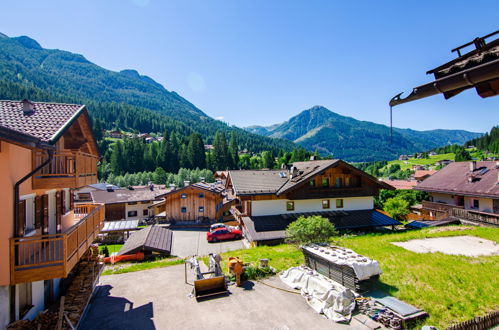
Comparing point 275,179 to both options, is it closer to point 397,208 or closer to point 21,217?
point 21,217

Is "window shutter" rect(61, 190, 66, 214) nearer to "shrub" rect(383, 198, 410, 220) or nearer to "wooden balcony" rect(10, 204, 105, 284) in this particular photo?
"wooden balcony" rect(10, 204, 105, 284)

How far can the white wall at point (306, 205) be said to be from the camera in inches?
1013

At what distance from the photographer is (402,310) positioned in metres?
9.51

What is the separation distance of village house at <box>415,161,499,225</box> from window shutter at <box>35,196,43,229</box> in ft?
118

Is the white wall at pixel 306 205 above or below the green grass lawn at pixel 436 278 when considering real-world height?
above

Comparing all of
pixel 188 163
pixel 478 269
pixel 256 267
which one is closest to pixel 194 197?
pixel 256 267

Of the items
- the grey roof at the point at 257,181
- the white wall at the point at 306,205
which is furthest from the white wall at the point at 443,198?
the grey roof at the point at 257,181

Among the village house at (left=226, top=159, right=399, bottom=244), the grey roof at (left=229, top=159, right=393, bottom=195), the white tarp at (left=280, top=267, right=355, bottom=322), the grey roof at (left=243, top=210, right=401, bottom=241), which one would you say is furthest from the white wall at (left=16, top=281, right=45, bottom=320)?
the grey roof at (left=229, top=159, right=393, bottom=195)

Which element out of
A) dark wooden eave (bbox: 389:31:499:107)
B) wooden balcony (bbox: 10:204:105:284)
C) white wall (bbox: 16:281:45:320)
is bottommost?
white wall (bbox: 16:281:45:320)

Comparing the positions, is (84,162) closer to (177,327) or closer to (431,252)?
(177,327)

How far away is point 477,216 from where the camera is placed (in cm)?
2686

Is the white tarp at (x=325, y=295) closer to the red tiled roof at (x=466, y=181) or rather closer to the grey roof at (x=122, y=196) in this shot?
the red tiled roof at (x=466, y=181)

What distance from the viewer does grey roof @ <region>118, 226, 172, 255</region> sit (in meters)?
18.2

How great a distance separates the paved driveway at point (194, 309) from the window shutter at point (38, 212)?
4.28 meters
